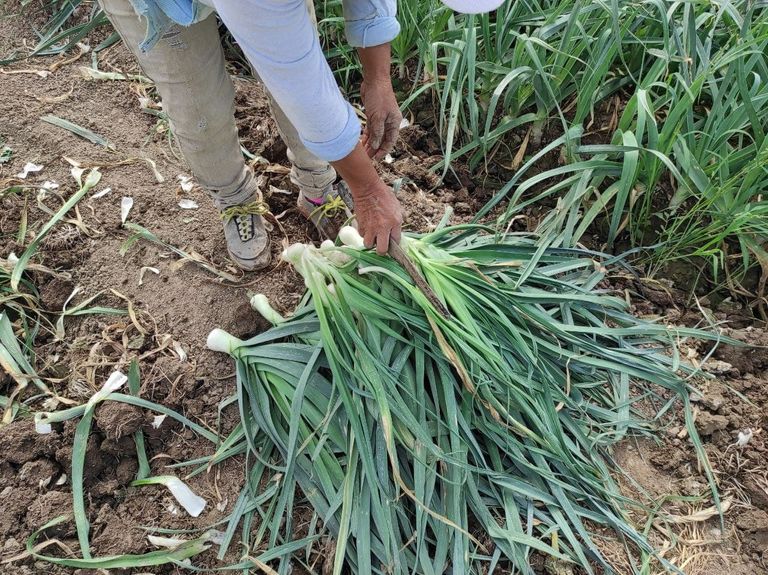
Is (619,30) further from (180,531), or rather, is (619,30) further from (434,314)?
(180,531)

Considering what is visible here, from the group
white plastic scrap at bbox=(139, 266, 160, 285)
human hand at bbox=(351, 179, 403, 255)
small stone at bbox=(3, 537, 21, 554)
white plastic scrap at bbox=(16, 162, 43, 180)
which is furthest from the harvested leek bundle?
white plastic scrap at bbox=(16, 162, 43, 180)

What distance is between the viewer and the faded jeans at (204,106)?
121 centimetres

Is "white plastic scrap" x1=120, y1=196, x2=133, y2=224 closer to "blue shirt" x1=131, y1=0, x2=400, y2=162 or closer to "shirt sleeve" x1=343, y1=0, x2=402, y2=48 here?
"blue shirt" x1=131, y1=0, x2=400, y2=162

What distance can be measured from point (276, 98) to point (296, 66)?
93mm

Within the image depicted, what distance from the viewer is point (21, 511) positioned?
4.17 feet

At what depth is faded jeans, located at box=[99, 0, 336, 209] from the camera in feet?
3.98

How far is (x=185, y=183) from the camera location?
6.03 ft

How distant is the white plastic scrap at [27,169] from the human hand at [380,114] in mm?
1164

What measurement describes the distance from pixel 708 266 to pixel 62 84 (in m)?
2.21

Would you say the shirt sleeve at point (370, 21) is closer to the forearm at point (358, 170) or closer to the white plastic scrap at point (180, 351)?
the forearm at point (358, 170)

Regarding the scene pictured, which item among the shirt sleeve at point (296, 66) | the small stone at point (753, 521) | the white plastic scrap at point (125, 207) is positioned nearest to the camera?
the shirt sleeve at point (296, 66)

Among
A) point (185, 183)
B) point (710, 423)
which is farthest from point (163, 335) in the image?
point (710, 423)

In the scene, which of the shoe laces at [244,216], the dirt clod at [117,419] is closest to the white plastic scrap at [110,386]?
the dirt clod at [117,419]

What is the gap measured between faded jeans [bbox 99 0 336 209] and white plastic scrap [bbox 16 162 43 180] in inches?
26.5
